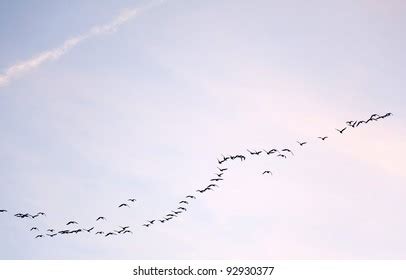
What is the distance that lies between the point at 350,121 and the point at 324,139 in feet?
15.6

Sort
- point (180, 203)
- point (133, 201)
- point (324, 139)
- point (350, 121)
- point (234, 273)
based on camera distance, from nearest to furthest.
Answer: point (234, 273)
point (350, 121)
point (324, 139)
point (133, 201)
point (180, 203)

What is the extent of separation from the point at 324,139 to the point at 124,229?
25968 millimetres

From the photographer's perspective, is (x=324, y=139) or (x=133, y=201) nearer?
(x=324, y=139)

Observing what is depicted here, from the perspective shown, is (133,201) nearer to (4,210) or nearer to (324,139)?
(4,210)

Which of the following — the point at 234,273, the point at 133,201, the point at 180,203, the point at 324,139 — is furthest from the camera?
the point at 180,203

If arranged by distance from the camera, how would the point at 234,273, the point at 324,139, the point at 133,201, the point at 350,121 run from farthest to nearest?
1. the point at 133,201
2. the point at 324,139
3. the point at 350,121
4. the point at 234,273

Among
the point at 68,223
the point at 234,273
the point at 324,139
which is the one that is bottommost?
the point at 234,273

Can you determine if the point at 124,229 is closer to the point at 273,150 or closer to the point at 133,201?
the point at 133,201

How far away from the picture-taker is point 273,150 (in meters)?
62.6

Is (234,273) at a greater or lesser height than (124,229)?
lesser

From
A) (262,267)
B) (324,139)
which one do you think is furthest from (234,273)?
(324,139)

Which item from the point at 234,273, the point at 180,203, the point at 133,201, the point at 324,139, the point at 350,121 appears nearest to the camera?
the point at 234,273

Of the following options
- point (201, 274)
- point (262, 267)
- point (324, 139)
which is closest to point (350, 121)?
point (324, 139)

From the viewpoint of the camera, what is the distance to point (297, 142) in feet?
194
